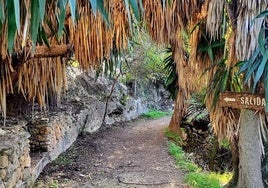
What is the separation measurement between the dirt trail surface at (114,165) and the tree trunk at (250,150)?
3.29 feet

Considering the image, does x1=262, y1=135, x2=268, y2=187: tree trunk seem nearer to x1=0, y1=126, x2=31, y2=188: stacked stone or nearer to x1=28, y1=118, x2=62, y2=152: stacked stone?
x1=0, y1=126, x2=31, y2=188: stacked stone

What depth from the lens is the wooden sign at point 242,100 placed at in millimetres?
3738

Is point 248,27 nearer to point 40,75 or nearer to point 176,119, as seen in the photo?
point 40,75

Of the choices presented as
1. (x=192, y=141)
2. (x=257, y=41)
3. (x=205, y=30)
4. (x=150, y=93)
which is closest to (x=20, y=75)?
(x=205, y=30)

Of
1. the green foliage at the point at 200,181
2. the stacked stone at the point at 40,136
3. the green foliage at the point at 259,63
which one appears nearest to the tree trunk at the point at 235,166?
the green foliage at the point at 200,181

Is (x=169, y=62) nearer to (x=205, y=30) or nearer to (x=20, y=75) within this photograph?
(x=205, y=30)

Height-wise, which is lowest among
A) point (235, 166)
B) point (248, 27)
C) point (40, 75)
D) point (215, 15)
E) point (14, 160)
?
point (235, 166)

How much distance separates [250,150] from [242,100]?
60cm

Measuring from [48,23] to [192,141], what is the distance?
21.8ft

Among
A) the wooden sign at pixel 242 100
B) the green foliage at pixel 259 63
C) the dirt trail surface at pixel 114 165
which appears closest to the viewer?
the green foliage at pixel 259 63

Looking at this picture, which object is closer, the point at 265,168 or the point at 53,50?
the point at 53,50

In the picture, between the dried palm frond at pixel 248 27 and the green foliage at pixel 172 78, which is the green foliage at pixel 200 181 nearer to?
the dried palm frond at pixel 248 27

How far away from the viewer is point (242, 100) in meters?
3.86

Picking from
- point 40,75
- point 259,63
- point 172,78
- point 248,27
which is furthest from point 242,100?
point 172,78
